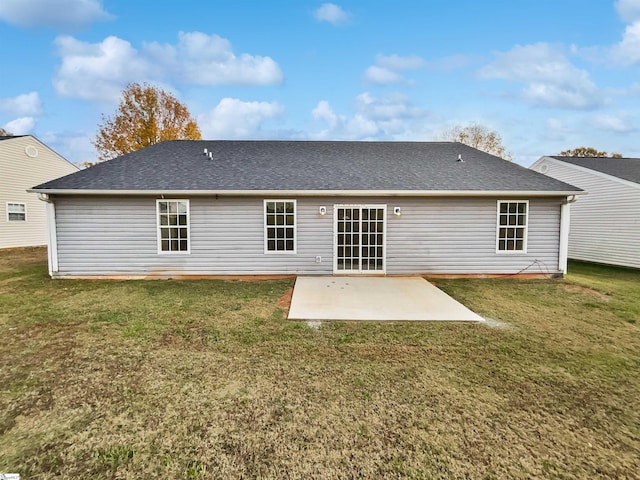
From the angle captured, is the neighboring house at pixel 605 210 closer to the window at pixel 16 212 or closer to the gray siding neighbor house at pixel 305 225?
the gray siding neighbor house at pixel 305 225

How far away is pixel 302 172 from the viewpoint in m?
9.84

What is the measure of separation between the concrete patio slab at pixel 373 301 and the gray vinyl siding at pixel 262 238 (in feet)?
3.50

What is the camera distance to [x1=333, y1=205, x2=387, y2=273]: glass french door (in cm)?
923

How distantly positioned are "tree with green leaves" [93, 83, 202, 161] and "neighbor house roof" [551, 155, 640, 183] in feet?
82.5

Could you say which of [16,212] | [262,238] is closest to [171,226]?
[262,238]

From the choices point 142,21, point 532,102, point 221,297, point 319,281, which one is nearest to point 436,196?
point 319,281

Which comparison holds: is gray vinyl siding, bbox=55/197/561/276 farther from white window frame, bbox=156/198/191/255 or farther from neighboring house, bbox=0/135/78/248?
Result: neighboring house, bbox=0/135/78/248

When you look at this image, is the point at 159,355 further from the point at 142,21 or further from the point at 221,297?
the point at 142,21

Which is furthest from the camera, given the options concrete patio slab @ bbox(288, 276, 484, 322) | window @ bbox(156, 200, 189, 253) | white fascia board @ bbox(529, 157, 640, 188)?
white fascia board @ bbox(529, 157, 640, 188)

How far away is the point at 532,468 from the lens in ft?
7.56

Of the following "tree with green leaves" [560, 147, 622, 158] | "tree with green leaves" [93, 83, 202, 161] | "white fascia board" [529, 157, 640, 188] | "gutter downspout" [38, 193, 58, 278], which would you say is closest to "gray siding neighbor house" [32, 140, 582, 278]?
"gutter downspout" [38, 193, 58, 278]

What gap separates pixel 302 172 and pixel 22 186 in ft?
51.6

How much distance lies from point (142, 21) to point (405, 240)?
596 inches

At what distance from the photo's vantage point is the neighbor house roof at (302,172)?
878 cm
